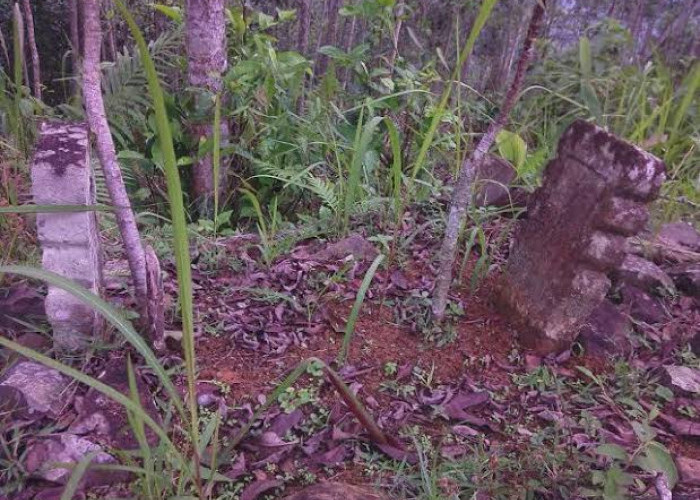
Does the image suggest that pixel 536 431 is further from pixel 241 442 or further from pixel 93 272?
pixel 93 272

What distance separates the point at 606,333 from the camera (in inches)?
77.7

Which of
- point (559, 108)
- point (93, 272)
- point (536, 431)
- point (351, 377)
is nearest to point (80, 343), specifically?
point (93, 272)

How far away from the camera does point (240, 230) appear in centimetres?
272

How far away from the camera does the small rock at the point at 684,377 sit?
1.77 metres

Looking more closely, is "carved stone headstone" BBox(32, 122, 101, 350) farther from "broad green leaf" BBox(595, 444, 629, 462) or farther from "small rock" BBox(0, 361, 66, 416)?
"broad green leaf" BBox(595, 444, 629, 462)

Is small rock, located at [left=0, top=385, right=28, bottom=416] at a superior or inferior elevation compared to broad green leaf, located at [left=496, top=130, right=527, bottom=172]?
inferior

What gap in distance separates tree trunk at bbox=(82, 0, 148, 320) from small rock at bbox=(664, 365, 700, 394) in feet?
5.08

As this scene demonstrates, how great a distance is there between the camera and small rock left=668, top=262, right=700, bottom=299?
2242 millimetres

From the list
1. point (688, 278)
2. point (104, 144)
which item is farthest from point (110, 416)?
point (688, 278)

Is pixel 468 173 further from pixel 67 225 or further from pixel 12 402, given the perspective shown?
pixel 12 402

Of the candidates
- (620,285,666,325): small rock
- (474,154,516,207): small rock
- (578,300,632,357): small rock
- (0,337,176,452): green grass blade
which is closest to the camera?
(0,337,176,452): green grass blade

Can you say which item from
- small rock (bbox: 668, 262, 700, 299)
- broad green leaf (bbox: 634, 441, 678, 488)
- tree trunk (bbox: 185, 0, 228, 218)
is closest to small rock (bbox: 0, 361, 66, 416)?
tree trunk (bbox: 185, 0, 228, 218)

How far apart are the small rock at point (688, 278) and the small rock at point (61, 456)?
79.5 inches

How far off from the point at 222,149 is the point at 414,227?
92 centimetres
